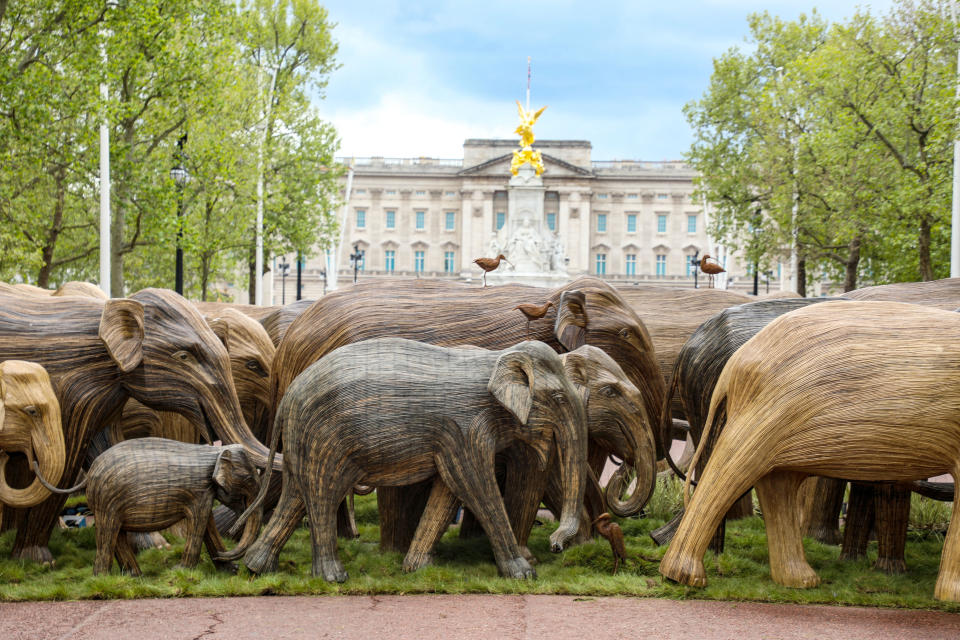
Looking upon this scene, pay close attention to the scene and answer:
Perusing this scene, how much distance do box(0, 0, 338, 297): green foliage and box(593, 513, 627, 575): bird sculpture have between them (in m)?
12.0

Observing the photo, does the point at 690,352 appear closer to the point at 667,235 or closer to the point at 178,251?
the point at 178,251

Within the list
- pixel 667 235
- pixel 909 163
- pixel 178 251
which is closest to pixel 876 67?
pixel 909 163

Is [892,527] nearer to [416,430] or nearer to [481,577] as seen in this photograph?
[481,577]

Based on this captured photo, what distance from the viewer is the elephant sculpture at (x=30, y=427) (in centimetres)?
551

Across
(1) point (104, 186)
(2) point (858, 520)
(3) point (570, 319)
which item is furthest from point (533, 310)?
(1) point (104, 186)

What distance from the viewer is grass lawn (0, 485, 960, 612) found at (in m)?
5.01

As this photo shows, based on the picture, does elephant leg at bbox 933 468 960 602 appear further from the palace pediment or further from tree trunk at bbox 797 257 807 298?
the palace pediment

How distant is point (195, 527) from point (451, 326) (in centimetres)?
206

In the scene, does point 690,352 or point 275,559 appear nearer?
point 275,559

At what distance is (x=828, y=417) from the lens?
478 cm

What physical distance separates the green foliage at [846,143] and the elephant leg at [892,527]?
11.8 m

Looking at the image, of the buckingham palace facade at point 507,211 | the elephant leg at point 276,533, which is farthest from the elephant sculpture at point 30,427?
the buckingham palace facade at point 507,211

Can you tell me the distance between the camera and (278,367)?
6.75 metres

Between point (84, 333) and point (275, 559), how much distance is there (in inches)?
72.4
